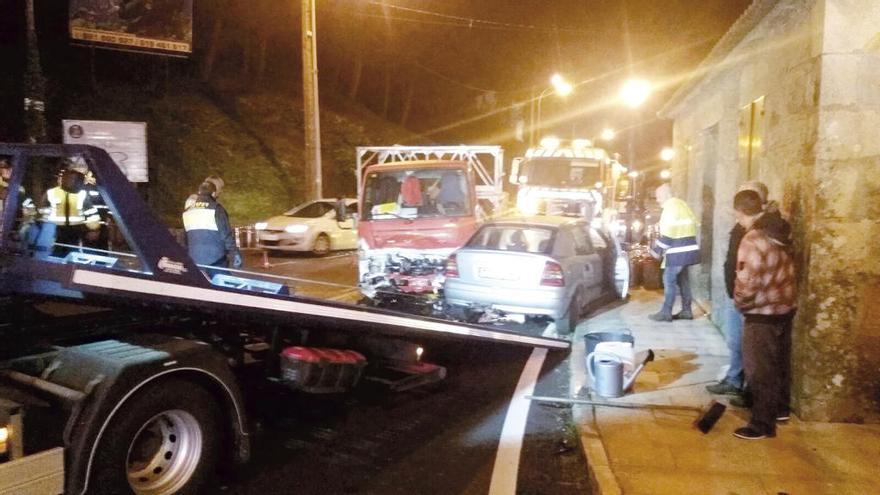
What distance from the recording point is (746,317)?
18.9 ft

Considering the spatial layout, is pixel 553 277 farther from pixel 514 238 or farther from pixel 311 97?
pixel 311 97

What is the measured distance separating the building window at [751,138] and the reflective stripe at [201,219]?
18.9ft

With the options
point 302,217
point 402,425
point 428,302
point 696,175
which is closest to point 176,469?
Result: point 402,425

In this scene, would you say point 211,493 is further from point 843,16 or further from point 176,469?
point 843,16

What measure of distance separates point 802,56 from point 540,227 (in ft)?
13.9

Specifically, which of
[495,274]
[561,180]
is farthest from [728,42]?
[561,180]

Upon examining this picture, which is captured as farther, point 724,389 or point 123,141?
point 123,141

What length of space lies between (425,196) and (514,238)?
7.45 feet

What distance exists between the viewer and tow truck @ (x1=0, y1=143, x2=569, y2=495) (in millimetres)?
3678

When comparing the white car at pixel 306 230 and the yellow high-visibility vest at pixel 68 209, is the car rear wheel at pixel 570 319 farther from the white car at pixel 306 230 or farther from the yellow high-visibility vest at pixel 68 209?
the white car at pixel 306 230

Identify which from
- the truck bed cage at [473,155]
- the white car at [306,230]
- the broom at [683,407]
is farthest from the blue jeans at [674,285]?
the white car at [306,230]

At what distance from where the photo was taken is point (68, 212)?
4.97 m

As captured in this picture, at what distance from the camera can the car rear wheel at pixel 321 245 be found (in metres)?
19.7

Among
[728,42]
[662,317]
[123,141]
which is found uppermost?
[728,42]
